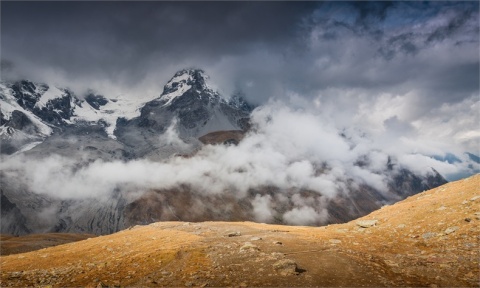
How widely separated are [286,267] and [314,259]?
3.09 metres

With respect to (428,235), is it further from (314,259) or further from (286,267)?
(286,267)

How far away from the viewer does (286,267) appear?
2111 cm

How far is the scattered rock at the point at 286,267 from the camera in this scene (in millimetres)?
20388

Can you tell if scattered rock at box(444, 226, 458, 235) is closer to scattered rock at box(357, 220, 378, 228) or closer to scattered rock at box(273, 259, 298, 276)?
scattered rock at box(357, 220, 378, 228)

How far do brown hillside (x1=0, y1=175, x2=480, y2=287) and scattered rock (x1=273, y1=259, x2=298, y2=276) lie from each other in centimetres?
6

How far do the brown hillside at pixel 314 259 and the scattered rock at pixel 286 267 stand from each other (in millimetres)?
60

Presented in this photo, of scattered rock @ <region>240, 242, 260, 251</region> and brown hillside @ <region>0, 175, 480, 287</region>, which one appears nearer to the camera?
brown hillside @ <region>0, 175, 480, 287</region>

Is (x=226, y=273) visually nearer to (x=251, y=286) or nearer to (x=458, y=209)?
(x=251, y=286)

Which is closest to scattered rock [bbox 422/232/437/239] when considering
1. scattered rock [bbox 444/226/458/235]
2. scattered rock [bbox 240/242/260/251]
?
scattered rock [bbox 444/226/458/235]

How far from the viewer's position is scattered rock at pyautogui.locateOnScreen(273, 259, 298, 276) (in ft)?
66.9

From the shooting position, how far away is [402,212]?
34594 millimetres

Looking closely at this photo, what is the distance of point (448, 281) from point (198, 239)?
2165cm

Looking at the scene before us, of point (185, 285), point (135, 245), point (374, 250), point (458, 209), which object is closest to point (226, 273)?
point (185, 285)

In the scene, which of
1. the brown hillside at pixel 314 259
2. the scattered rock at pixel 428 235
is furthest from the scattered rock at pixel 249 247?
the scattered rock at pixel 428 235
